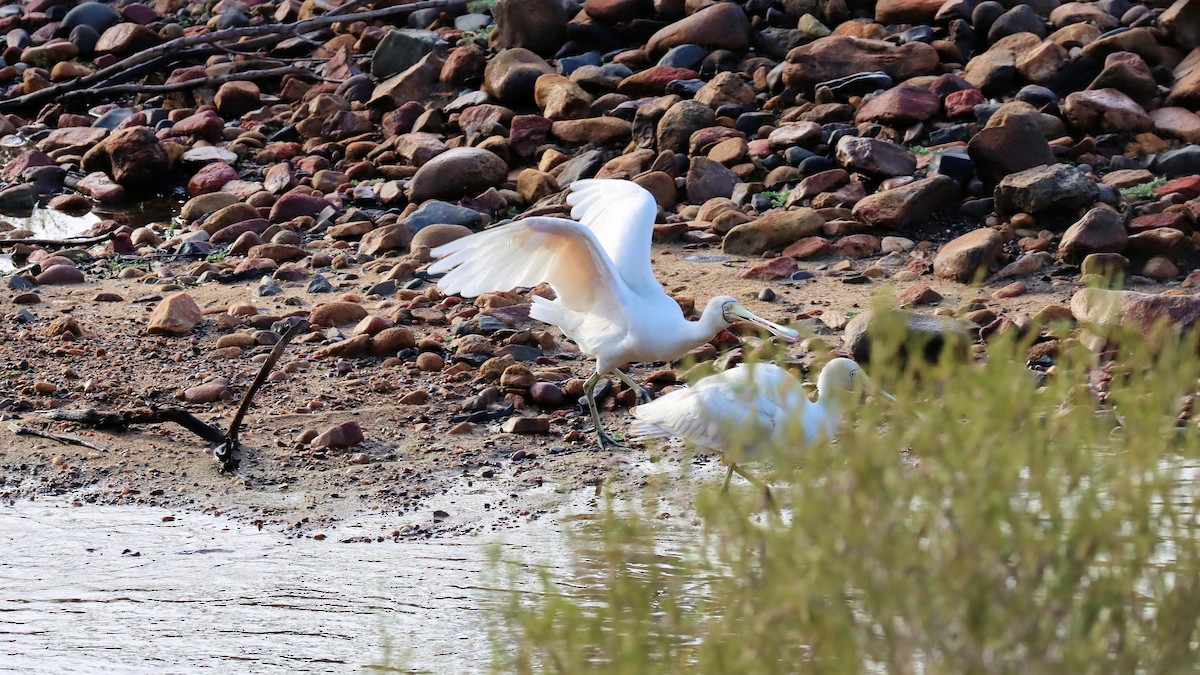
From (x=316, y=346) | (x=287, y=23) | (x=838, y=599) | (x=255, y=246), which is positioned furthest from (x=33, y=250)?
(x=838, y=599)

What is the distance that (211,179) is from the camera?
11.3m

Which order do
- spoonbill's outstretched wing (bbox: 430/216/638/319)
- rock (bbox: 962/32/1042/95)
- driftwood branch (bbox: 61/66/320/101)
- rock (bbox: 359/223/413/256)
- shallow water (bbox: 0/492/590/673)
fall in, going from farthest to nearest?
1. driftwood branch (bbox: 61/66/320/101)
2. rock (bbox: 962/32/1042/95)
3. rock (bbox: 359/223/413/256)
4. spoonbill's outstretched wing (bbox: 430/216/638/319)
5. shallow water (bbox: 0/492/590/673)

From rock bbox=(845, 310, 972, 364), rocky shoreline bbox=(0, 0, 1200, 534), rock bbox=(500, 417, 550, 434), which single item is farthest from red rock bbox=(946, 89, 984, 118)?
rock bbox=(500, 417, 550, 434)

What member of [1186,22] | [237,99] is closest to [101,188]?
[237,99]

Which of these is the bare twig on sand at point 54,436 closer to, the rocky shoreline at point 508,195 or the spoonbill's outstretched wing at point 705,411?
the rocky shoreline at point 508,195

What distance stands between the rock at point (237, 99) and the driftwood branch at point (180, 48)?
1.01 meters

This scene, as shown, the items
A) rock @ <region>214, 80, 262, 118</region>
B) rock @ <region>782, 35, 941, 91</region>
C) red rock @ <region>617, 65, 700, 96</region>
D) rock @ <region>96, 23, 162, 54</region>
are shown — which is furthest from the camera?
rock @ <region>96, 23, 162, 54</region>

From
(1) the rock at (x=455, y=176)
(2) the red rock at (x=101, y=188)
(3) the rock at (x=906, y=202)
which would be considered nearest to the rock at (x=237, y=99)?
(2) the red rock at (x=101, y=188)

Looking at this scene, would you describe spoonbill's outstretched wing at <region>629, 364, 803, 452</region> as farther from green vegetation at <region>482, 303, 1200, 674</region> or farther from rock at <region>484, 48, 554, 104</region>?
rock at <region>484, 48, 554, 104</region>

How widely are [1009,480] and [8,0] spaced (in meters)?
17.2

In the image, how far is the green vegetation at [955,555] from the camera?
247 centimetres

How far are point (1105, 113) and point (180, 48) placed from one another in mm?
8729

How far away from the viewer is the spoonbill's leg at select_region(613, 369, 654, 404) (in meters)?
6.79

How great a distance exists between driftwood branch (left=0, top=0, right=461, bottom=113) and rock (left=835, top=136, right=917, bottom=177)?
18.5ft
